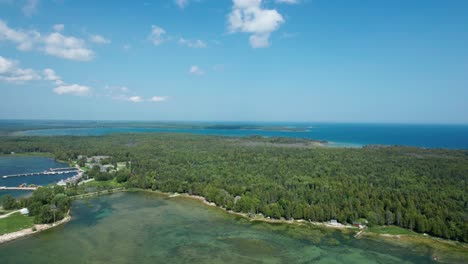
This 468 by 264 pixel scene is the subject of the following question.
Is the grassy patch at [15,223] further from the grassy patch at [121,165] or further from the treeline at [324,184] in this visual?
the grassy patch at [121,165]

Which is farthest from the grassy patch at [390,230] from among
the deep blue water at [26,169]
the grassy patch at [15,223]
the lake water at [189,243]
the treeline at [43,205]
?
the deep blue water at [26,169]

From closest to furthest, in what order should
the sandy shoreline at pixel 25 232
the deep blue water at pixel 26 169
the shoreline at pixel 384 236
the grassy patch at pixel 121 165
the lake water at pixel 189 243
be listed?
the lake water at pixel 189 243 < the sandy shoreline at pixel 25 232 < the shoreline at pixel 384 236 < the deep blue water at pixel 26 169 < the grassy patch at pixel 121 165

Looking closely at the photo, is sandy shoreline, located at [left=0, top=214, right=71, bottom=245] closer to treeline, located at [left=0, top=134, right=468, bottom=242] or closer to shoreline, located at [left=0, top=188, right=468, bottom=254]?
shoreline, located at [left=0, top=188, right=468, bottom=254]

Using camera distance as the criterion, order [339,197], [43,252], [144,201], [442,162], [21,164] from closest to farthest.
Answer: [43,252] < [339,197] < [144,201] < [442,162] < [21,164]

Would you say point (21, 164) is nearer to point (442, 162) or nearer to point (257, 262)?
point (257, 262)

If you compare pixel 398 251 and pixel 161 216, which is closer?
pixel 398 251

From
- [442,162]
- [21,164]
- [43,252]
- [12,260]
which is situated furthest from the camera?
[21,164]

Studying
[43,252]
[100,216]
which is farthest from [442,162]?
[43,252]

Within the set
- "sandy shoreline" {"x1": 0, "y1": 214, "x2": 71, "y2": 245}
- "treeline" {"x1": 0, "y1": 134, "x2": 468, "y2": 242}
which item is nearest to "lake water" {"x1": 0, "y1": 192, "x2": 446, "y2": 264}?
"sandy shoreline" {"x1": 0, "y1": 214, "x2": 71, "y2": 245}
